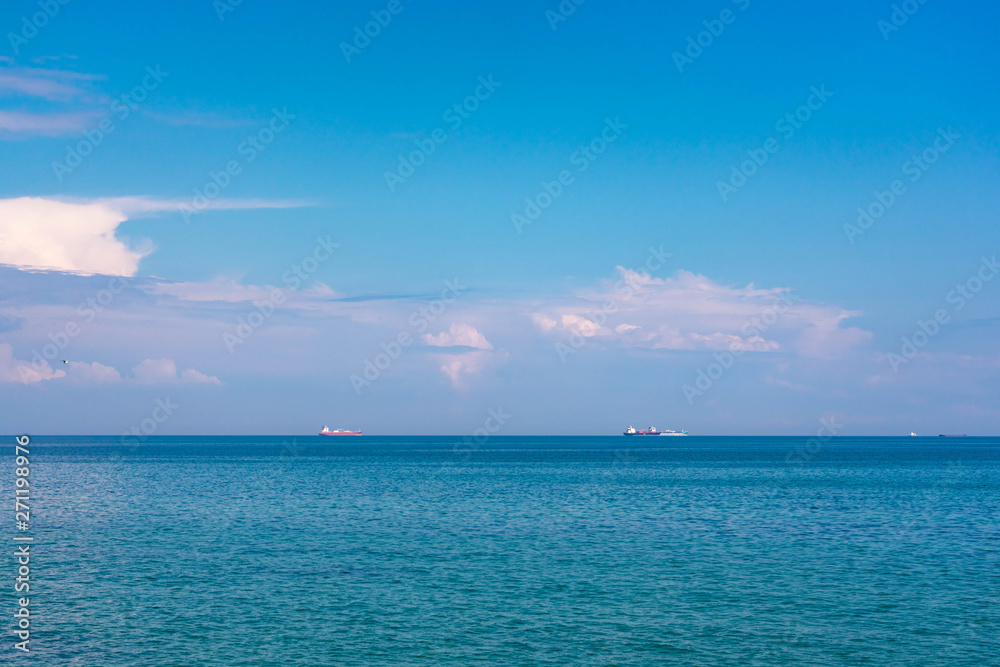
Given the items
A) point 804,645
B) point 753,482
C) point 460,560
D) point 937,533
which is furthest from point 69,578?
point 753,482

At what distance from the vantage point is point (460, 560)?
163ft

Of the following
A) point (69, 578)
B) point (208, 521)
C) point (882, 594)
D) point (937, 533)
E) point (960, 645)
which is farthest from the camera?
point (208, 521)

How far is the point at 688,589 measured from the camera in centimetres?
4147

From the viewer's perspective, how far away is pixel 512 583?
42.9m

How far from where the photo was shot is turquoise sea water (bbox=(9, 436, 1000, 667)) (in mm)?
32062

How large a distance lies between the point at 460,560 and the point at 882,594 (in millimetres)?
23030

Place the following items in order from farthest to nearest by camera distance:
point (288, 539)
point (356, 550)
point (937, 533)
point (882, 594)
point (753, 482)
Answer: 1. point (753, 482)
2. point (937, 533)
3. point (288, 539)
4. point (356, 550)
5. point (882, 594)

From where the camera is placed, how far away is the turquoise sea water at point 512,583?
32062 mm

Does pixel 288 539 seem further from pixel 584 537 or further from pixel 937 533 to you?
pixel 937 533

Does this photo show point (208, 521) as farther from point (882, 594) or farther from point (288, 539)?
point (882, 594)

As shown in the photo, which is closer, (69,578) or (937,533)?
(69,578)


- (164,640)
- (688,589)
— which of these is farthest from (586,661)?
(164,640)

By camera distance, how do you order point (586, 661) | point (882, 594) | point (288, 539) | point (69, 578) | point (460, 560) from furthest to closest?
point (288, 539)
point (460, 560)
point (69, 578)
point (882, 594)
point (586, 661)

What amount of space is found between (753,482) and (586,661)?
95791 millimetres
